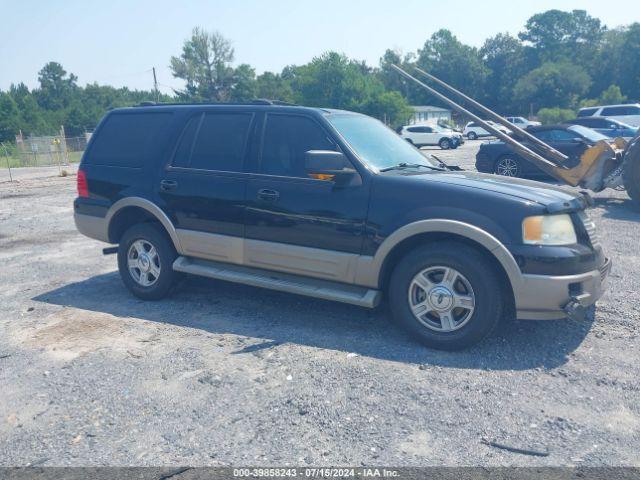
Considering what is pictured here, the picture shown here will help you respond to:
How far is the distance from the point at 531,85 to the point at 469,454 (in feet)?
258

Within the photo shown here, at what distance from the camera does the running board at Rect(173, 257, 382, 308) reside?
4.78 meters

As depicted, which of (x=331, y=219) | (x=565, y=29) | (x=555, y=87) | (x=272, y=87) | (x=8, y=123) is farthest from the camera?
(x=565, y=29)

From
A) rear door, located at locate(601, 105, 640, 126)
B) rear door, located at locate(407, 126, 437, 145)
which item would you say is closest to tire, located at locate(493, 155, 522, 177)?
rear door, located at locate(601, 105, 640, 126)

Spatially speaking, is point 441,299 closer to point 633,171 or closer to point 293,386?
point 293,386

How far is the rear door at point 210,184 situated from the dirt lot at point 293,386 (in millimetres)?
729

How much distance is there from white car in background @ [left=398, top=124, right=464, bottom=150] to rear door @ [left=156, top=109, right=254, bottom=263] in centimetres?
3079

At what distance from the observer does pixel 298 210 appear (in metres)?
5.02

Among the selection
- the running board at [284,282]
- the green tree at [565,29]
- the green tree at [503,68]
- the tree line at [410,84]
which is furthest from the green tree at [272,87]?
the running board at [284,282]

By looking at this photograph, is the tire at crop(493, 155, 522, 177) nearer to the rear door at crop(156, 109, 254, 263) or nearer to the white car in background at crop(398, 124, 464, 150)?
the rear door at crop(156, 109, 254, 263)

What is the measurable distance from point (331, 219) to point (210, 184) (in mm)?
1380

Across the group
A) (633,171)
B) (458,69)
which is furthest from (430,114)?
(633,171)

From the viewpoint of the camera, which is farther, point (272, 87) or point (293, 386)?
point (272, 87)

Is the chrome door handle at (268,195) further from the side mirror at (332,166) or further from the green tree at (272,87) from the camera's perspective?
the green tree at (272,87)

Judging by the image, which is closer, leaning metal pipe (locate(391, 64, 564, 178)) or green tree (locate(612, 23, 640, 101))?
leaning metal pipe (locate(391, 64, 564, 178))
